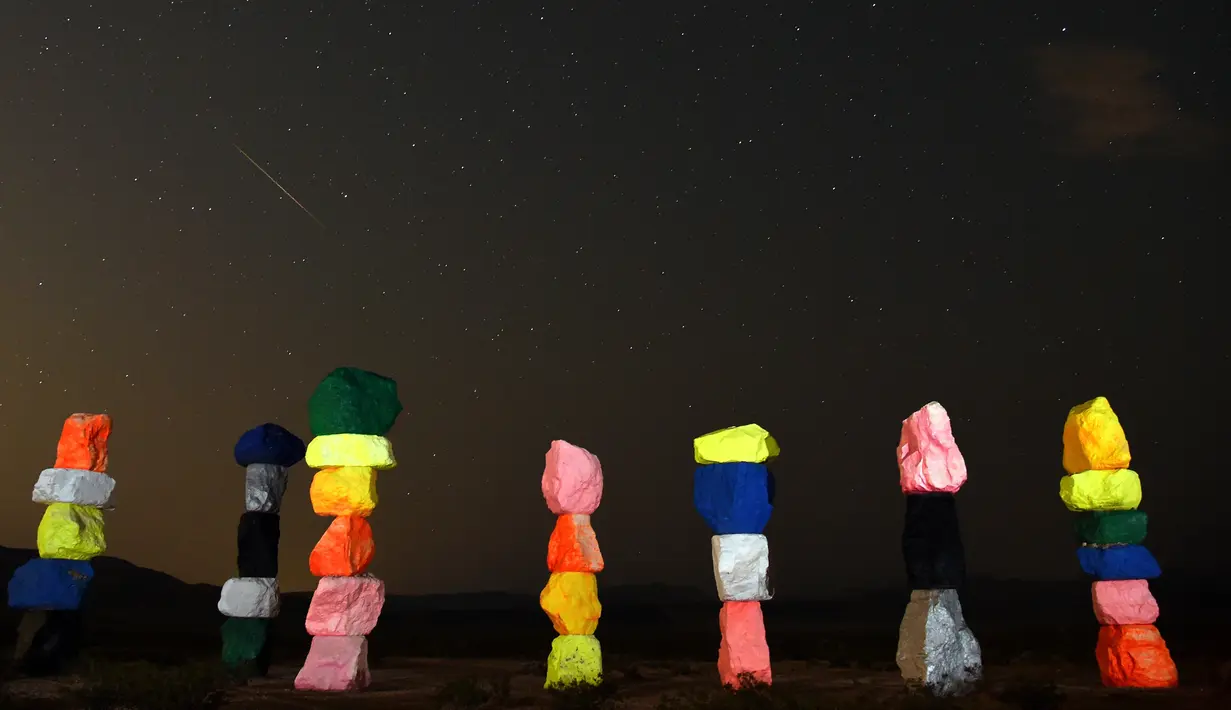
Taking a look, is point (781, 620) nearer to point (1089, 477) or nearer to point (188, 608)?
point (188, 608)

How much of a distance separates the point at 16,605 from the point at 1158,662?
15.3 metres

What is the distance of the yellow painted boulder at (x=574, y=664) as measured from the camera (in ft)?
43.7

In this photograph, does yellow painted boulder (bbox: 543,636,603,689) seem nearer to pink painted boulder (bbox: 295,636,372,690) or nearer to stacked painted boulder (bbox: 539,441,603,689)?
stacked painted boulder (bbox: 539,441,603,689)

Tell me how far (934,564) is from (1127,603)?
11.7ft

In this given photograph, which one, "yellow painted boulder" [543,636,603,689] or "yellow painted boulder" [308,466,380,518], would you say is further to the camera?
"yellow painted boulder" [308,466,380,518]

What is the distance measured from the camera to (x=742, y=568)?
1289 centimetres

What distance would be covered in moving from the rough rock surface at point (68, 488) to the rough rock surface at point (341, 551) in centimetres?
399

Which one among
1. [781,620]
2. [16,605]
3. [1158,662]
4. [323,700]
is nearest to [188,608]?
[781,620]

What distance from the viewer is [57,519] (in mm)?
15508

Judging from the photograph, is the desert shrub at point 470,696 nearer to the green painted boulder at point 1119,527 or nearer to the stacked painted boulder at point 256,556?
the stacked painted boulder at point 256,556

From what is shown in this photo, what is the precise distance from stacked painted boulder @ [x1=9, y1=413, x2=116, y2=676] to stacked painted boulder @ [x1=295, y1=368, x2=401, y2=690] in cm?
387

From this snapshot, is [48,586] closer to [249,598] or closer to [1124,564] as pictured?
[249,598]

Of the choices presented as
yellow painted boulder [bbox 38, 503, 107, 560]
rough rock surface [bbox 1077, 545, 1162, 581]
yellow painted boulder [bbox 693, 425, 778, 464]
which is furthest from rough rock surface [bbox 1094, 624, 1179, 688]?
yellow painted boulder [bbox 38, 503, 107, 560]

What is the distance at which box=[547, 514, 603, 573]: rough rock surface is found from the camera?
1351cm
